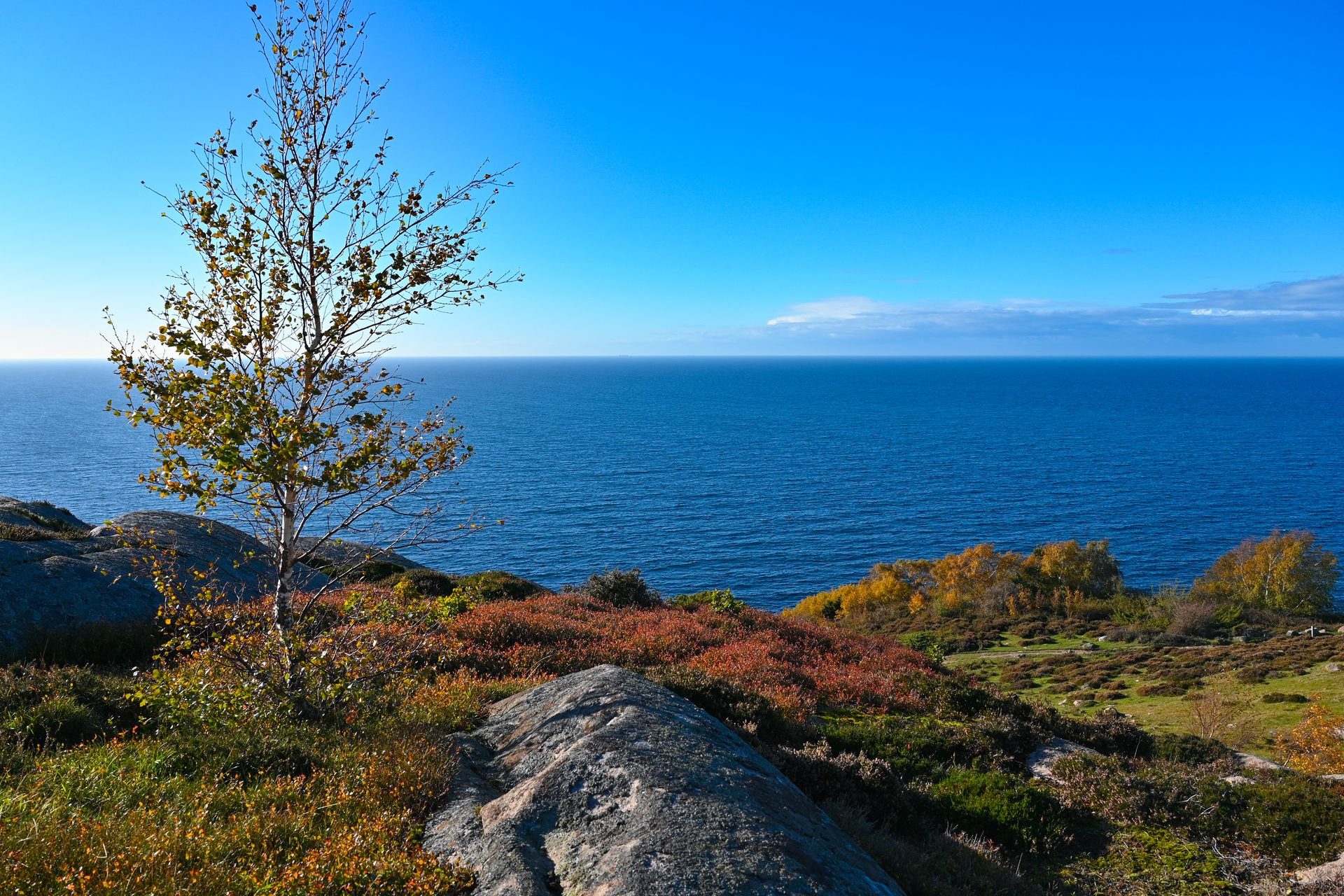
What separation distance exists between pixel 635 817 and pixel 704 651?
36.2ft

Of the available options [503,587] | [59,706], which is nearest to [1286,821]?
[59,706]

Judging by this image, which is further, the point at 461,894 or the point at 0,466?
the point at 0,466

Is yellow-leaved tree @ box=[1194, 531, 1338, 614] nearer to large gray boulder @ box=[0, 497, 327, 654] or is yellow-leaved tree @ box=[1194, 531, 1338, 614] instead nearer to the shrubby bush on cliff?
the shrubby bush on cliff

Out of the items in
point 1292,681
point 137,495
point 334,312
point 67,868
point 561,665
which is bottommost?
point 1292,681

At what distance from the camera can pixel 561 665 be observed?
45.5ft

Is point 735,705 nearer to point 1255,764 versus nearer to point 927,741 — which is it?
point 927,741

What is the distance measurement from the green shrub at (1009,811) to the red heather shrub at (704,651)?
118 inches

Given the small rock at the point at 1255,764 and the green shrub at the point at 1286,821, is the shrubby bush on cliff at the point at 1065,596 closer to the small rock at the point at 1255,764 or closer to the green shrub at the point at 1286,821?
the small rock at the point at 1255,764

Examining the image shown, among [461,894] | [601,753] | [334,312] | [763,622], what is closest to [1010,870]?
[601,753]

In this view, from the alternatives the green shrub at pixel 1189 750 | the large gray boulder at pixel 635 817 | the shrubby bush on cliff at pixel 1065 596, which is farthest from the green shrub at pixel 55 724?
the shrubby bush on cliff at pixel 1065 596

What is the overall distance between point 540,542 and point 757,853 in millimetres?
71985

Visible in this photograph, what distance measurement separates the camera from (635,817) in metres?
5.66

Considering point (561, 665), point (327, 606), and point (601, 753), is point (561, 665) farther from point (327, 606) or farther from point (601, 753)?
point (601, 753)

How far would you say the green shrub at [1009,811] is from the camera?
8820 mm
